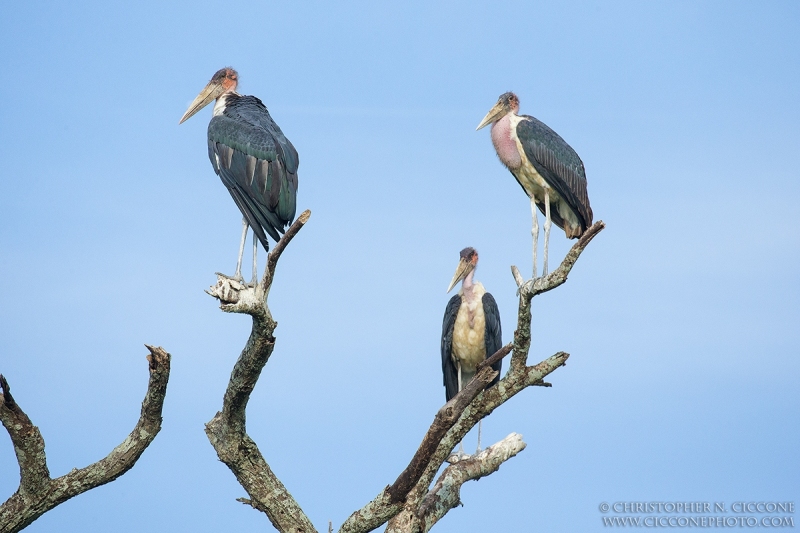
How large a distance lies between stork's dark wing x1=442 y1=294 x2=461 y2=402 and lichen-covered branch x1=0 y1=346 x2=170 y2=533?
3.57 metres

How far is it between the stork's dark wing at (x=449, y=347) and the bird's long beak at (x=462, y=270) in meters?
0.18

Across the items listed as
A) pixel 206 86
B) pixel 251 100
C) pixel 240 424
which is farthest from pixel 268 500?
pixel 206 86

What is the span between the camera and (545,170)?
11.0 m

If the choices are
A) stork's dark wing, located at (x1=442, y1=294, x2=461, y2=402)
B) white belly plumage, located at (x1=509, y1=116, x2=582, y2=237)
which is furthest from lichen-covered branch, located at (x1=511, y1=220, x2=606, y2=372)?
stork's dark wing, located at (x1=442, y1=294, x2=461, y2=402)

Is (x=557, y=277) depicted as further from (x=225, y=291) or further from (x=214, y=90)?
(x=214, y=90)

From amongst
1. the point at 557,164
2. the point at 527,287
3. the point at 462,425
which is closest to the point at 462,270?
the point at 557,164

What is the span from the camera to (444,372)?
12.0 metres

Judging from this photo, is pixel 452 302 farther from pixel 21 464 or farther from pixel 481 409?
pixel 21 464

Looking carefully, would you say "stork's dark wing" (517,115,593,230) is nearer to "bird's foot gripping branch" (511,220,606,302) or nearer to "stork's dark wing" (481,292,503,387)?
"stork's dark wing" (481,292,503,387)

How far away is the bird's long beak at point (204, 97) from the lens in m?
11.9

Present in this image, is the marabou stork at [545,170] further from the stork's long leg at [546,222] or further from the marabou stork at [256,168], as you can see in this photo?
the marabou stork at [256,168]

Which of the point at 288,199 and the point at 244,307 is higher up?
the point at 288,199

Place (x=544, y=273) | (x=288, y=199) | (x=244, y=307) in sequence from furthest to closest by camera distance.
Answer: (x=544, y=273) → (x=288, y=199) → (x=244, y=307)

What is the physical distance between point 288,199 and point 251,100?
1.76m
